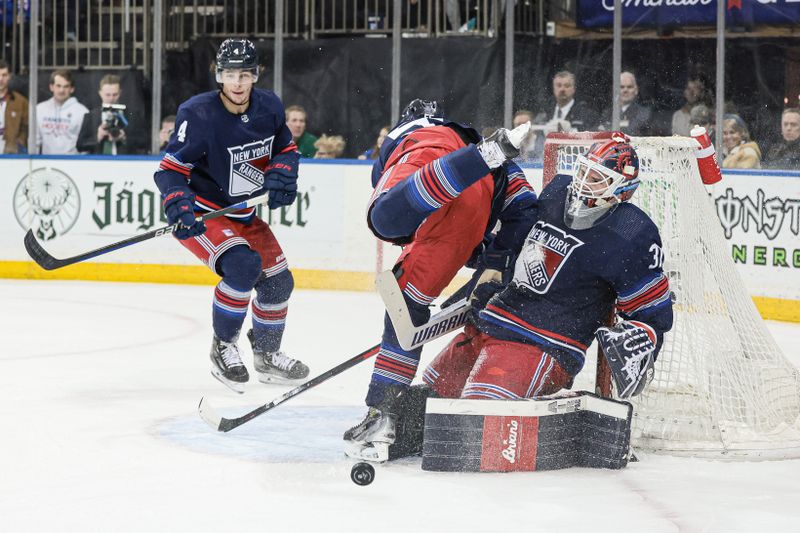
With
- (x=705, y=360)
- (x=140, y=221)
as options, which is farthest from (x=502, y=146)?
(x=140, y=221)

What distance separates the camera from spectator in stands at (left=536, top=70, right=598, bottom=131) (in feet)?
21.2

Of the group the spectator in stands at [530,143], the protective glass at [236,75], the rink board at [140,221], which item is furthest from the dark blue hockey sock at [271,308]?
the spectator in stands at [530,143]

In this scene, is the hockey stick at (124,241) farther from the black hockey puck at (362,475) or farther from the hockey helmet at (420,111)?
the black hockey puck at (362,475)

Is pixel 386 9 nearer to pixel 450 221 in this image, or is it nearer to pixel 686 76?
pixel 686 76

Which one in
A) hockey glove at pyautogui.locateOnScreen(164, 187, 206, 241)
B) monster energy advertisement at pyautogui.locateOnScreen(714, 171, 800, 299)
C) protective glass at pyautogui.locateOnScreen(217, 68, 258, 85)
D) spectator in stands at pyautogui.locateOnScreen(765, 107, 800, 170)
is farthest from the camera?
spectator in stands at pyautogui.locateOnScreen(765, 107, 800, 170)

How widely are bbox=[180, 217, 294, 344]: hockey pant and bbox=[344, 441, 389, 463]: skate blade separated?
1139 mm

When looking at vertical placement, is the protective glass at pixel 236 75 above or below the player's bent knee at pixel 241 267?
above

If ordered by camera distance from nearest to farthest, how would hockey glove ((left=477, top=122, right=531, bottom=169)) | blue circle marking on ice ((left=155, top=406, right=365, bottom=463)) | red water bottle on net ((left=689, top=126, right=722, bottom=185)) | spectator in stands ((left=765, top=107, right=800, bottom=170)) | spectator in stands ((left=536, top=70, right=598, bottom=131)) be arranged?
hockey glove ((left=477, top=122, right=531, bottom=169))
blue circle marking on ice ((left=155, top=406, right=365, bottom=463))
red water bottle on net ((left=689, top=126, right=722, bottom=185))
spectator in stands ((left=765, top=107, right=800, bottom=170))
spectator in stands ((left=536, top=70, right=598, bottom=131))

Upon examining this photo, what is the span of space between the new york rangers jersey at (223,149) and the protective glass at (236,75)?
0.08m

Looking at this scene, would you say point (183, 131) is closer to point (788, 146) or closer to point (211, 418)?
point (211, 418)

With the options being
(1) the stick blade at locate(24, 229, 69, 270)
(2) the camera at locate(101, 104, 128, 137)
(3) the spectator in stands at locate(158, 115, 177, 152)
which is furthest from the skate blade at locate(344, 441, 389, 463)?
(2) the camera at locate(101, 104, 128, 137)

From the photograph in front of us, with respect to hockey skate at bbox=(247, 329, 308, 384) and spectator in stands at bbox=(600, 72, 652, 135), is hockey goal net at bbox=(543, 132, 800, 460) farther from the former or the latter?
spectator in stands at bbox=(600, 72, 652, 135)

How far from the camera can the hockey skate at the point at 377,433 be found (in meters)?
2.95

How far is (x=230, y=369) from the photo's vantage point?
400cm
